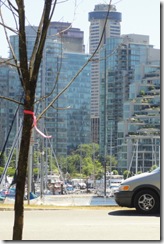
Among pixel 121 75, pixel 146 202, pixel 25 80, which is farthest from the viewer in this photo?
pixel 121 75

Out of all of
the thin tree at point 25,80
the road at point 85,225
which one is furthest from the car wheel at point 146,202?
the thin tree at point 25,80

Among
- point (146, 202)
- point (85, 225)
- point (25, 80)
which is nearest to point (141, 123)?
point (146, 202)

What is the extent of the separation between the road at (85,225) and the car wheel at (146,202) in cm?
21

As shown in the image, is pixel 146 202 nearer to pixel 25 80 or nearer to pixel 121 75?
pixel 25 80

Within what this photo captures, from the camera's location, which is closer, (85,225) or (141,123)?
(85,225)

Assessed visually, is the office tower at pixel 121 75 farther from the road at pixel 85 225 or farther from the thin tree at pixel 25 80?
the thin tree at pixel 25 80

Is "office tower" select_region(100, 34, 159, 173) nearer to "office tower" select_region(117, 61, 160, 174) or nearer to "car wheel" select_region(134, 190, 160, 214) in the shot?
"office tower" select_region(117, 61, 160, 174)

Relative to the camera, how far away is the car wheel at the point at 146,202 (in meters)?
13.4

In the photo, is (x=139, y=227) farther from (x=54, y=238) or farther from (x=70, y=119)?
(x=70, y=119)

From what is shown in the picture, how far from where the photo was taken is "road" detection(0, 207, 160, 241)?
9.87 metres

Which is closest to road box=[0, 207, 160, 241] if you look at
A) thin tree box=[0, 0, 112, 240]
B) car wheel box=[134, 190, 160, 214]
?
car wheel box=[134, 190, 160, 214]

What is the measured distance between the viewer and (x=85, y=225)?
1139cm

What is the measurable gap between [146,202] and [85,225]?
2399 mm

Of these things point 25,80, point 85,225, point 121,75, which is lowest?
point 85,225
